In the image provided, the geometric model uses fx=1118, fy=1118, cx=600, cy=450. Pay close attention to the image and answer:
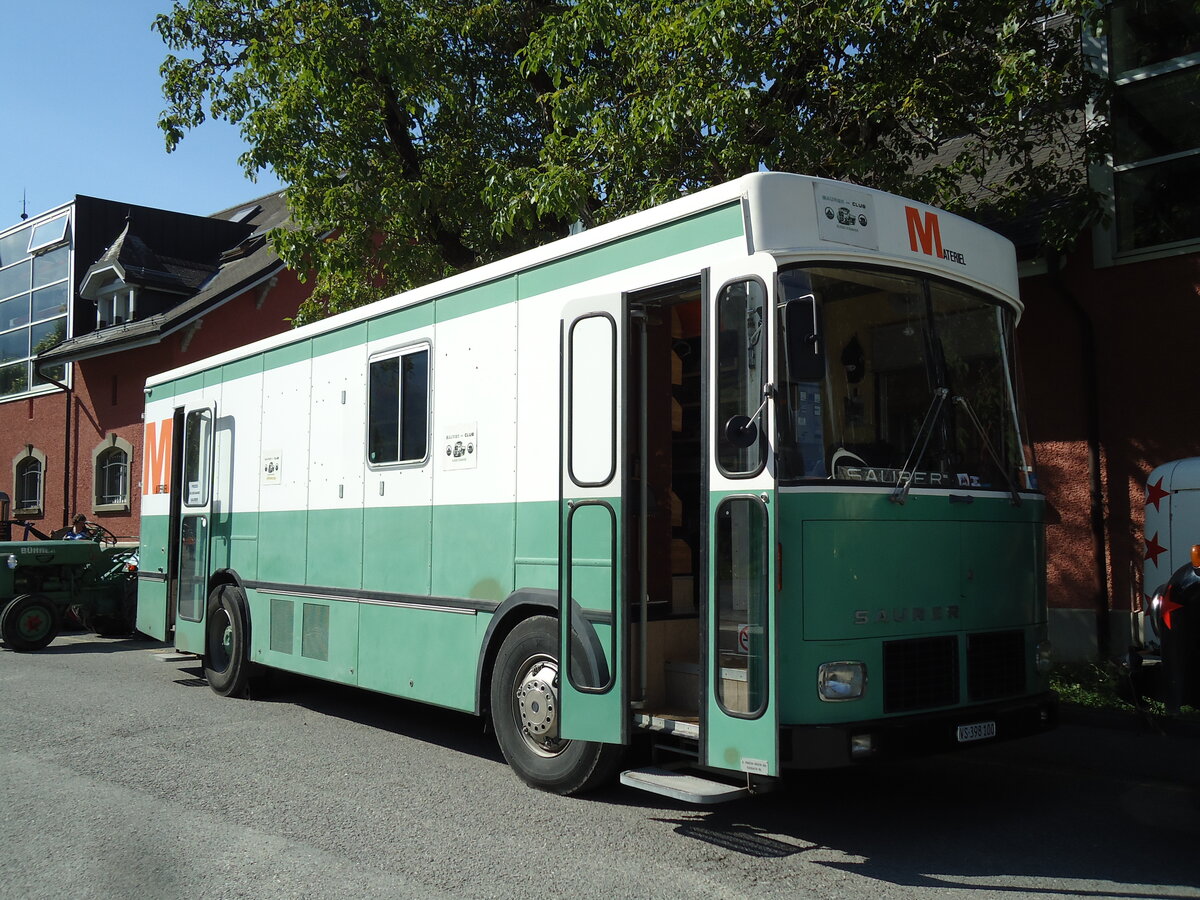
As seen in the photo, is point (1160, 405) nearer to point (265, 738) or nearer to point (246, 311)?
point (265, 738)

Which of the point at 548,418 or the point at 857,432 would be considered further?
the point at 548,418

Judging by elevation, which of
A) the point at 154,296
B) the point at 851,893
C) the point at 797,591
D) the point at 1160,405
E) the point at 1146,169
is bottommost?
the point at 851,893

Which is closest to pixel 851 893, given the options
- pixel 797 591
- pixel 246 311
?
pixel 797 591

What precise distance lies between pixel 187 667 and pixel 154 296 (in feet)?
50.7

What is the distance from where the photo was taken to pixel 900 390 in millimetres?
5527

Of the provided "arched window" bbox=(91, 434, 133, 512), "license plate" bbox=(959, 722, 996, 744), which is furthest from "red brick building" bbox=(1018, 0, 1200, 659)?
"arched window" bbox=(91, 434, 133, 512)

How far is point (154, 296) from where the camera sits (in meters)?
25.9

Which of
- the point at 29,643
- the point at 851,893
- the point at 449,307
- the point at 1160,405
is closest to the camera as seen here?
Answer: the point at 851,893

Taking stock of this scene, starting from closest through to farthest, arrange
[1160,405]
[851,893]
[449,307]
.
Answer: [851,893]
[449,307]
[1160,405]

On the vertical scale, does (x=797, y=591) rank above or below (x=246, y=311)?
below

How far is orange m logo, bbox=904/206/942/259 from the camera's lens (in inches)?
227

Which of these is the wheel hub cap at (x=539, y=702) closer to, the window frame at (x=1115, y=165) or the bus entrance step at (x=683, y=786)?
the bus entrance step at (x=683, y=786)

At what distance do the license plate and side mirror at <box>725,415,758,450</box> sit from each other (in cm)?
177

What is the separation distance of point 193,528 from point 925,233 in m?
7.81
